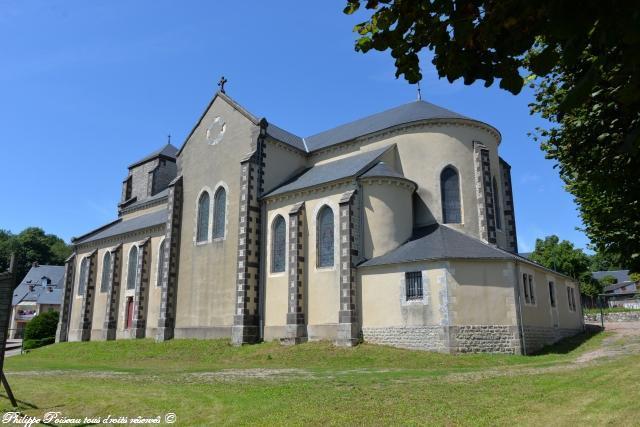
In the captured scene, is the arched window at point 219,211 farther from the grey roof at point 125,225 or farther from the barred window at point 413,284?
the barred window at point 413,284

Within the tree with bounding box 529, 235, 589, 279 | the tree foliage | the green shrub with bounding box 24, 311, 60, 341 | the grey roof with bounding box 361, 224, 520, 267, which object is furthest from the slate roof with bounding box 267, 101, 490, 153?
the tree foliage

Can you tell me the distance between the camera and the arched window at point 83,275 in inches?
1540

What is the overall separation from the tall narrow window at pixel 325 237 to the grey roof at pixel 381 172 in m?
2.86

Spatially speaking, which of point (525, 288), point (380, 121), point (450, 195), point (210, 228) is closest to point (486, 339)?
point (525, 288)

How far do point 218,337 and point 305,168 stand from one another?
1205 cm

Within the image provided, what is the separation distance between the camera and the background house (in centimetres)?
6309

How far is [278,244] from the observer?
2716 cm

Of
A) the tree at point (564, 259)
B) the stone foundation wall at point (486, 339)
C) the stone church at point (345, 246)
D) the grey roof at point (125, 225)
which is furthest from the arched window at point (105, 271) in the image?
the tree at point (564, 259)

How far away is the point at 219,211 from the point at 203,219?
1644 millimetres

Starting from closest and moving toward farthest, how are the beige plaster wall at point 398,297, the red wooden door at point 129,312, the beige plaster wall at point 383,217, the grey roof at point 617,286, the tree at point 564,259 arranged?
1. the beige plaster wall at point 398,297
2. the beige plaster wall at point 383,217
3. the red wooden door at point 129,312
4. the tree at point 564,259
5. the grey roof at point 617,286

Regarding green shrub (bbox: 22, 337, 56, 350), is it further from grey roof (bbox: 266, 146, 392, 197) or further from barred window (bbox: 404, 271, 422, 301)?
barred window (bbox: 404, 271, 422, 301)

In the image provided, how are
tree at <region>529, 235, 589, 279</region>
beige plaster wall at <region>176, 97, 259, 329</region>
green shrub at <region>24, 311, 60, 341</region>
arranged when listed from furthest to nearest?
1. tree at <region>529, 235, 589, 279</region>
2. green shrub at <region>24, 311, 60, 341</region>
3. beige plaster wall at <region>176, 97, 259, 329</region>

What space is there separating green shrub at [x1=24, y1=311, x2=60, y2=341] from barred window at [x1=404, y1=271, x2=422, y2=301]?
1329 inches

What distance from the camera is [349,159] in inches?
1146
